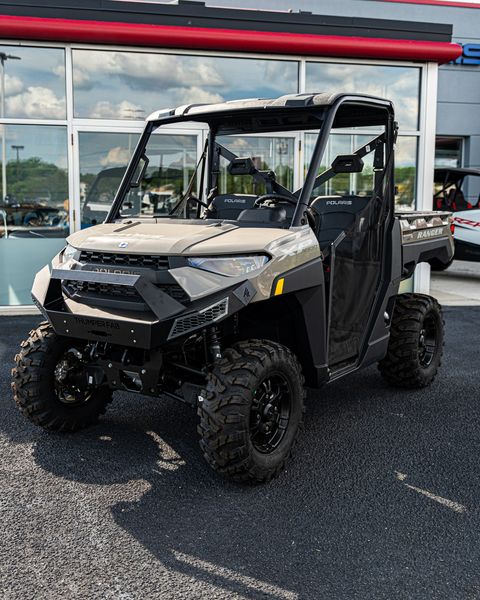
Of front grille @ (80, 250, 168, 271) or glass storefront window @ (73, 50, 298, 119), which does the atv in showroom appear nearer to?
glass storefront window @ (73, 50, 298, 119)

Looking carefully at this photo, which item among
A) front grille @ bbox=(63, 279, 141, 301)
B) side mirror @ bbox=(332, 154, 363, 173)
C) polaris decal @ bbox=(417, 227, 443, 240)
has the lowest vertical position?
front grille @ bbox=(63, 279, 141, 301)

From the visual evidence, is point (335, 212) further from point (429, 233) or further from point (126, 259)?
point (126, 259)

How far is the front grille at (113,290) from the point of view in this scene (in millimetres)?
3430

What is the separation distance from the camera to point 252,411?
3.55 m

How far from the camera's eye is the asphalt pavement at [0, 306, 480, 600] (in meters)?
2.70

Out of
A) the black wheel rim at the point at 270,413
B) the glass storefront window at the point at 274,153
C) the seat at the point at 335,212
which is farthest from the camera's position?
the glass storefront window at the point at 274,153

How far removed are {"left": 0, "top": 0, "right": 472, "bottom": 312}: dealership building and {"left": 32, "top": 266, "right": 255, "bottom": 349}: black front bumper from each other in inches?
200

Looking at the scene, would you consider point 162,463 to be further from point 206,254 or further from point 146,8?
point 146,8

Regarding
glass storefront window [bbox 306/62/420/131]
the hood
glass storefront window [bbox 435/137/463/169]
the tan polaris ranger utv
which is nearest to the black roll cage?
the tan polaris ranger utv

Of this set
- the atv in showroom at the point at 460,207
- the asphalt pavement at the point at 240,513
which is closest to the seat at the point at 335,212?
the asphalt pavement at the point at 240,513

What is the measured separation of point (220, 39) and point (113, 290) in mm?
5999

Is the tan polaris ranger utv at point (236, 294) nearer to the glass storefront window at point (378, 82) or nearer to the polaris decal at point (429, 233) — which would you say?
the polaris decal at point (429, 233)

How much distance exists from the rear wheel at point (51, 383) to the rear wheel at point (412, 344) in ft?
7.64

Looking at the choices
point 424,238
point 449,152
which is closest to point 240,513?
point 424,238
